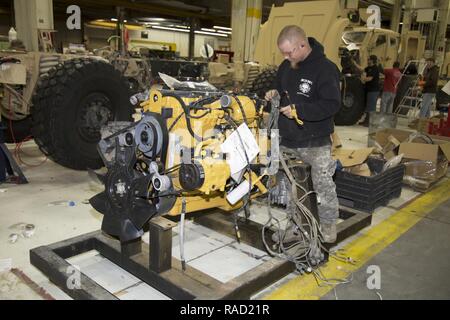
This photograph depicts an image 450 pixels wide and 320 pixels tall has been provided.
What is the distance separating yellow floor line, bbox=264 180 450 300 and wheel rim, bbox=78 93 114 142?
9.90ft

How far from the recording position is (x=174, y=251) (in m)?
3.06

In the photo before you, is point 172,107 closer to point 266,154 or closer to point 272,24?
point 266,154

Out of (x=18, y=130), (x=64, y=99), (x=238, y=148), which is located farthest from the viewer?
(x=18, y=130)

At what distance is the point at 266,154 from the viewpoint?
2.86m

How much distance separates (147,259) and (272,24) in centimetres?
657

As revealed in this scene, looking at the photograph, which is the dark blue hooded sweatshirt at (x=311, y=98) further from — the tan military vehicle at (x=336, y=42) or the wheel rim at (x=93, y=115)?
the tan military vehicle at (x=336, y=42)

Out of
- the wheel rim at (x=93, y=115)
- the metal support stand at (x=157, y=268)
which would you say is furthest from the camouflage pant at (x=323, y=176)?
the wheel rim at (x=93, y=115)

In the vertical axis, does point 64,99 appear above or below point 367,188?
above

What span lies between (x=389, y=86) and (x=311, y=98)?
7135mm

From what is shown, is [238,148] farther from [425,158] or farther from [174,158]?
[425,158]

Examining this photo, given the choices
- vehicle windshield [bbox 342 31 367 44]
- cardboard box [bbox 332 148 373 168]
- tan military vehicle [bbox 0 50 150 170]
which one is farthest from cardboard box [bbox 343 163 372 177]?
vehicle windshield [bbox 342 31 367 44]

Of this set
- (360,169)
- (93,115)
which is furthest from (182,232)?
(93,115)

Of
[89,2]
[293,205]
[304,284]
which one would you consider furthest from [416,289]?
[89,2]
